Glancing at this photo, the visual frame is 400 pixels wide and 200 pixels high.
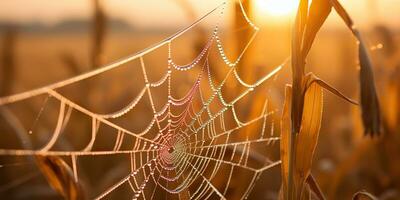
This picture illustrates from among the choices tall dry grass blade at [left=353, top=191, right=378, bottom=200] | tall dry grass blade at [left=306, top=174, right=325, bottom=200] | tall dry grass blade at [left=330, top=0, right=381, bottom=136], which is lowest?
tall dry grass blade at [left=353, top=191, right=378, bottom=200]

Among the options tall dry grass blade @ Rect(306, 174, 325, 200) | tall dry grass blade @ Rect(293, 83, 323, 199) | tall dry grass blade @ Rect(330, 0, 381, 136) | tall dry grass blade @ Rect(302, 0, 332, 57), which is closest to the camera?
tall dry grass blade @ Rect(330, 0, 381, 136)

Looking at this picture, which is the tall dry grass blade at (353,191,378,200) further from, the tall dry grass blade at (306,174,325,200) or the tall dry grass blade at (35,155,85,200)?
the tall dry grass blade at (35,155,85,200)

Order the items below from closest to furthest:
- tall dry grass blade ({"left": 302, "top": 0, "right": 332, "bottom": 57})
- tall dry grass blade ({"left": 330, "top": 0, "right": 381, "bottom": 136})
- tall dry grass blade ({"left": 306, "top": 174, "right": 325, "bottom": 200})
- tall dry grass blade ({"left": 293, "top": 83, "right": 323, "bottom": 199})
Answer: tall dry grass blade ({"left": 330, "top": 0, "right": 381, "bottom": 136}) < tall dry grass blade ({"left": 302, "top": 0, "right": 332, "bottom": 57}) < tall dry grass blade ({"left": 293, "top": 83, "right": 323, "bottom": 199}) < tall dry grass blade ({"left": 306, "top": 174, "right": 325, "bottom": 200})

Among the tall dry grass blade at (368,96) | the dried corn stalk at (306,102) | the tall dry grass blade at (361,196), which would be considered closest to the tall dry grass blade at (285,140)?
the dried corn stalk at (306,102)

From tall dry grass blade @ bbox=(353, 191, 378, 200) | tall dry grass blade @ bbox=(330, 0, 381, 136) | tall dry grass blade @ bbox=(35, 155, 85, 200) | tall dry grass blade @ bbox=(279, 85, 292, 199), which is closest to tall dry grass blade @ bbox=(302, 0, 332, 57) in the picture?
tall dry grass blade @ bbox=(330, 0, 381, 136)

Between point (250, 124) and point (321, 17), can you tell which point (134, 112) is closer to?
point (250, 124)

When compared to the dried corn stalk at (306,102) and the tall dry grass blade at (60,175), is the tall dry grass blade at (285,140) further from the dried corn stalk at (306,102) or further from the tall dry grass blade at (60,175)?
the tall dry grass blade at (60,175)

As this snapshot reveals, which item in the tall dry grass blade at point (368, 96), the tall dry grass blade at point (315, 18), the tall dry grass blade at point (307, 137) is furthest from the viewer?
the tall dry grass blade at point (307, 137)

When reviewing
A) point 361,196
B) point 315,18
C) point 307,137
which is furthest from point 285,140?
point 315,18
